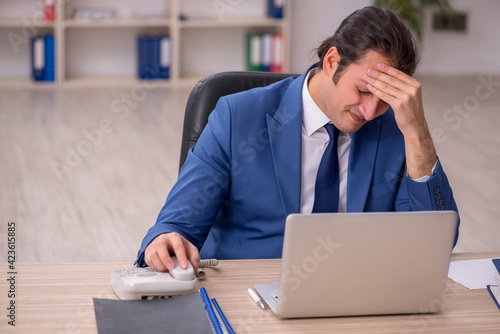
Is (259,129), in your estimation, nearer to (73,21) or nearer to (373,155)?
(373,155)

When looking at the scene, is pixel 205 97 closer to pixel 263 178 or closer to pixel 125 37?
pixel 263 178

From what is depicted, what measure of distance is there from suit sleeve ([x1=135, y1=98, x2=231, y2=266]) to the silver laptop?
0.38 metres

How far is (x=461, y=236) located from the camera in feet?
11.0

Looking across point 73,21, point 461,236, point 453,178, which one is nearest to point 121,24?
point 73,21

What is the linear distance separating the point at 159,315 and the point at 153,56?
16.8ft

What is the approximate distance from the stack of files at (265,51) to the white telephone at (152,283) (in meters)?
5.02

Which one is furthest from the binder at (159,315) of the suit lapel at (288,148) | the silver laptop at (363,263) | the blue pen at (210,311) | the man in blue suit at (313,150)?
the suit lapel at (288,148)

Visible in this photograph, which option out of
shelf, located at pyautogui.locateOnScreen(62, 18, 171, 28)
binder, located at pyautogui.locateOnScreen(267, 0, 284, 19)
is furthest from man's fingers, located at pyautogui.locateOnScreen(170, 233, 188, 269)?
binder, located at pyautogui.locateOnScreen(267, 0, 284, 19)

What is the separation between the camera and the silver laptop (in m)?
1.13

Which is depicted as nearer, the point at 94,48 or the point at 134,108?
the point at 134,108

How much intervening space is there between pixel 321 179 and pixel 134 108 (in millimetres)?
4063

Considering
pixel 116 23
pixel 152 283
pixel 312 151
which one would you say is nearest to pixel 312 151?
pixel 312 151

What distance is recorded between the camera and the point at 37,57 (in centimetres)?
589

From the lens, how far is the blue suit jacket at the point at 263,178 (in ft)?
5.24
